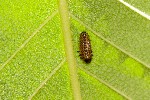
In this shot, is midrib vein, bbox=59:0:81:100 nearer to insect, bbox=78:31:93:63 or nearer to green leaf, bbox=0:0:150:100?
green leaf, bbox=0:0:150:100

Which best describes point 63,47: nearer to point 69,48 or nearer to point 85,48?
point 69,48

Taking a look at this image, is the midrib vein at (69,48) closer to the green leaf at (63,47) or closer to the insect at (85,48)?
the green leaf at (63,47)

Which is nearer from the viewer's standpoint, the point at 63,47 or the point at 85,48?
the point at 63,47

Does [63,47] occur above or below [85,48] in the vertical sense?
above

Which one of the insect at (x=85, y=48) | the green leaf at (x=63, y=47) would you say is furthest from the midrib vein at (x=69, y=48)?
the insect at (x=85, y=48)

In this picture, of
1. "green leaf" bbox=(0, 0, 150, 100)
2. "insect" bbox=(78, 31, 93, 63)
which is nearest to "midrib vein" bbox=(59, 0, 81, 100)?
"green leaf" bbox=(0, 0, 150, 100)

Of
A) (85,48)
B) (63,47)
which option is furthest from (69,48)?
A: (85,48)
